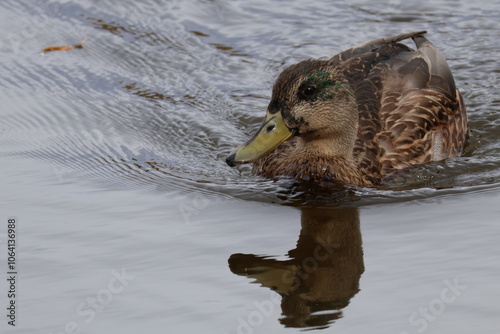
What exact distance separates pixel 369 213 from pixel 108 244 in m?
2.16

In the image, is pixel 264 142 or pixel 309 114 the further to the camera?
pixel 309 114

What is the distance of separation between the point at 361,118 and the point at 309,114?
3.15 ft

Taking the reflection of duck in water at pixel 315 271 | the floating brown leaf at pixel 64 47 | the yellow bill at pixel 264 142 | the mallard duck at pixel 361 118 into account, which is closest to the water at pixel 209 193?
the reflection of duck in water at pixel 315 271

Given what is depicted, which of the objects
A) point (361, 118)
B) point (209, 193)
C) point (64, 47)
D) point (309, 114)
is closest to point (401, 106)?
point (361, 118)

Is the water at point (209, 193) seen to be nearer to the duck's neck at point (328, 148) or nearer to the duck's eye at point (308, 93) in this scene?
the duck's neck at point (328, 148)

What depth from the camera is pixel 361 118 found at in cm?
915

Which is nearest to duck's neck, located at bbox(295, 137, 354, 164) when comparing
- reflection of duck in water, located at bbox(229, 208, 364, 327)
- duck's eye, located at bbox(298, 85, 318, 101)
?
duck's eye, located at bbox(298, 85, 318, 101)

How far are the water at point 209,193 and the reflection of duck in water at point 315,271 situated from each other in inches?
0.7

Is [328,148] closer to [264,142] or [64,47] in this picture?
[264,142]

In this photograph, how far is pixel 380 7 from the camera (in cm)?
1373

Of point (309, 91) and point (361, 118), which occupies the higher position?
point (309, 91)

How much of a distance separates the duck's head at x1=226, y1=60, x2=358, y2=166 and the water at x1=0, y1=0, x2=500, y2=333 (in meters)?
0.49

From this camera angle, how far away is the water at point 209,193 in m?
6.19

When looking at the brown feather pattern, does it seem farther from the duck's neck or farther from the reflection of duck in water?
the reflection of duck in water
